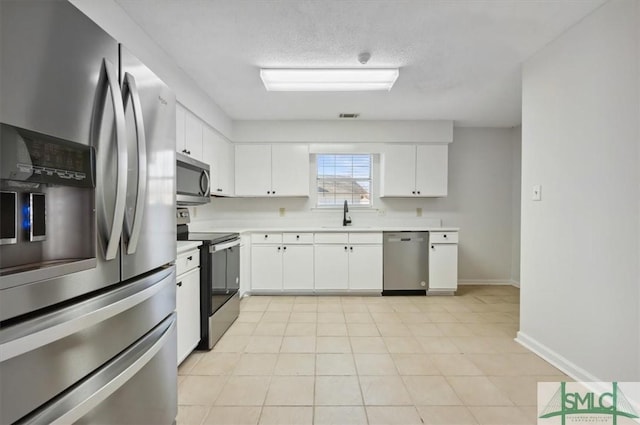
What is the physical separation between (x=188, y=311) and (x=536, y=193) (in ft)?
9.01

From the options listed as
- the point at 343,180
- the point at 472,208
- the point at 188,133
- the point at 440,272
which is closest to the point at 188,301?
→ the point at 188,133

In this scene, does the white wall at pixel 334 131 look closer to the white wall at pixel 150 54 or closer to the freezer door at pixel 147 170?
the white wall at pixel 150 54

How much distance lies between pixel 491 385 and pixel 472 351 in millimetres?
493

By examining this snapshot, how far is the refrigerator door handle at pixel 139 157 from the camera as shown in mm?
1015

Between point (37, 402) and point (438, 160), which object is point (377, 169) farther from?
point (37, 402)

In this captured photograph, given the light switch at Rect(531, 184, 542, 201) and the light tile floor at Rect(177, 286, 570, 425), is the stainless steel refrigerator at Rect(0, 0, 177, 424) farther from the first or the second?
the light switch at Rect(531, 184, 542, 201)

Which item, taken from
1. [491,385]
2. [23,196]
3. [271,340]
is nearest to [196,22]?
[23,196]

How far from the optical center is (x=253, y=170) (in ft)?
14.0

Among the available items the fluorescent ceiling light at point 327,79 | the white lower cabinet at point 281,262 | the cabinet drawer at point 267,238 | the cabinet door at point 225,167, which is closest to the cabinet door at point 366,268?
the white lower cabinet at point 281,262

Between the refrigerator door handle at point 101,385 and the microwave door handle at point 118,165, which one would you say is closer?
the refrigerator door handle at point 101,385

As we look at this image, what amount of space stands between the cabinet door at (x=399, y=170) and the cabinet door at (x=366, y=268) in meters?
0.90

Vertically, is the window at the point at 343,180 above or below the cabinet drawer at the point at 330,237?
above

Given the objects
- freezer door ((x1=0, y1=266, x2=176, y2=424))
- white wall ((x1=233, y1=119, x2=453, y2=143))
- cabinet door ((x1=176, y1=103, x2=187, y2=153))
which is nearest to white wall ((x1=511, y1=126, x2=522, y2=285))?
white wall ((x1=233, y1=119, x2=453, y2=143))

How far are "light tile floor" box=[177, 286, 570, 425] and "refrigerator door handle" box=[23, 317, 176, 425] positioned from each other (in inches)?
30.1
